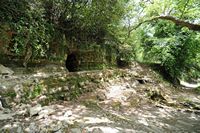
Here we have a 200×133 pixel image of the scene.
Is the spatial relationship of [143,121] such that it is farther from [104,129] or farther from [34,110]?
[34,110]

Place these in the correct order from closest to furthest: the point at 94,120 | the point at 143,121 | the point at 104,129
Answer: the point at 104,129 → the point at 94,120 → the point at 143,121

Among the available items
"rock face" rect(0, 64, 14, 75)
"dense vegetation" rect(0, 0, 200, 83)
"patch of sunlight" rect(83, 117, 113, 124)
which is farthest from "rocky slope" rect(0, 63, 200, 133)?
"dense vegetation" rect(0, 0, 200, 83)

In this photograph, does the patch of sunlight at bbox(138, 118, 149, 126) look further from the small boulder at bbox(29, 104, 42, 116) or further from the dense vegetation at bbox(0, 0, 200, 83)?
the dense vegetation at bbox(0, 0, 200, 83)

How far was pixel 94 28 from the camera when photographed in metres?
8.34

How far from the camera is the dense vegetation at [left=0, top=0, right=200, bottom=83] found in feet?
18.5

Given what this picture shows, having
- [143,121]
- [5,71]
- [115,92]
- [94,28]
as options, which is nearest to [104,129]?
[143,121]

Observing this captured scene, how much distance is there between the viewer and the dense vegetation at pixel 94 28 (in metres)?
5.65

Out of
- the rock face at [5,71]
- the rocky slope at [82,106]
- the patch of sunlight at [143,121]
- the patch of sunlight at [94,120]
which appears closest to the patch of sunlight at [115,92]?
the rocky slope at [82,106]

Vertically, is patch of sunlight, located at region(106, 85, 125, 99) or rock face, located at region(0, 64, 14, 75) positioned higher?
rock face, located at region(0, 64, 14, 75)

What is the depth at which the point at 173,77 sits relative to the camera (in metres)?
13.7

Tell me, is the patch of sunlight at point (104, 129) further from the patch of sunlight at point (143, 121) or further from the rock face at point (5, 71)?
the rock face at point (5, 71)

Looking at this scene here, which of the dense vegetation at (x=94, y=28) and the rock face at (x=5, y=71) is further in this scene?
the dense vegetation at (x=94, y=28)

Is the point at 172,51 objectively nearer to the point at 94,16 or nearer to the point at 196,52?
the point at 196,52

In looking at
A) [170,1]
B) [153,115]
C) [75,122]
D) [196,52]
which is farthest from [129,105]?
[196,52]
